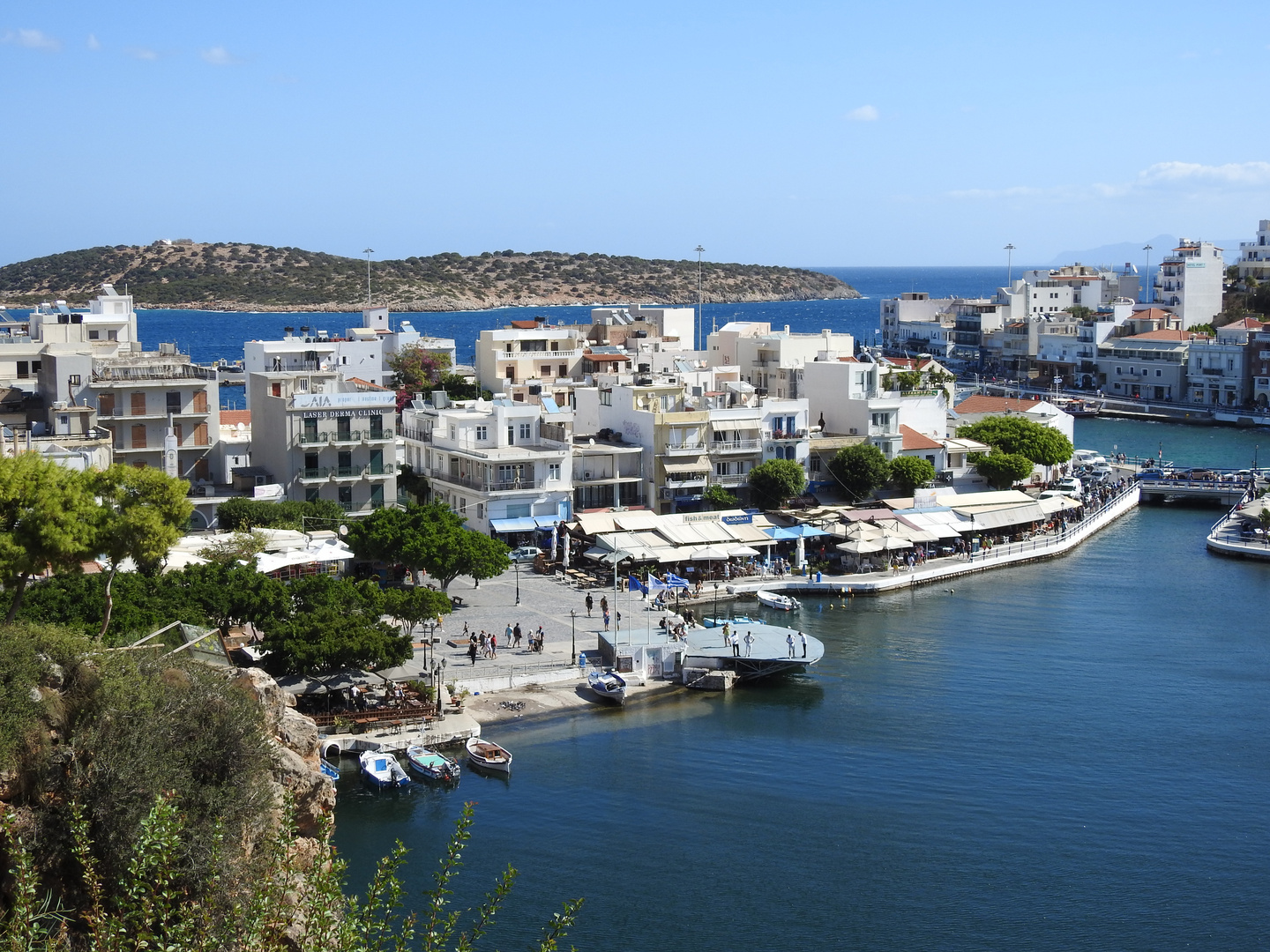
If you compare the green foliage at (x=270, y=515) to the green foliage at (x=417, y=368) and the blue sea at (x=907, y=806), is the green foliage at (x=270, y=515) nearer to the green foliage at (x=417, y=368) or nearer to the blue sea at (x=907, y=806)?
the blue sea at (x=907, y=806)

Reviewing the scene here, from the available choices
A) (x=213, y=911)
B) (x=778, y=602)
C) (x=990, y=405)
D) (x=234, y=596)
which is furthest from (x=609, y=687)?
(x=990, y=405)

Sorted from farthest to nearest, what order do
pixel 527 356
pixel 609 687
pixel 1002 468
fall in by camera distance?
1. pixel 527 356
2. pixel 1002 468
3. pixel 609 687

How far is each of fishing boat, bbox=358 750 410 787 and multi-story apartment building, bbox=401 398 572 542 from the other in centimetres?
2055

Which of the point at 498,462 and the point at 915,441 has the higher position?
the point at 498,462

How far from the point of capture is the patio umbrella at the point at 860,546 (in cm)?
5400

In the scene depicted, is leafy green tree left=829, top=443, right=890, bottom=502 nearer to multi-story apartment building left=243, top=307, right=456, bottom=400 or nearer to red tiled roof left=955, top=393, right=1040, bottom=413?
red tiled roof left=955, top=393, right=1040, bottom=413

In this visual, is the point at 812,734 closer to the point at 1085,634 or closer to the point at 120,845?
the point at 1085,634

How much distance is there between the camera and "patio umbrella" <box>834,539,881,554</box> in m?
54.0

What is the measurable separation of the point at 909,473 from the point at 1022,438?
32.5 ft

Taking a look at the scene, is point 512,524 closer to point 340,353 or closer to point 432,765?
point 432,765

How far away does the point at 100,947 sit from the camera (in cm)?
1382

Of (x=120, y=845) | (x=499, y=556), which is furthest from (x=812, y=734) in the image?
(x=120, y=845)

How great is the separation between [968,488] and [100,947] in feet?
184

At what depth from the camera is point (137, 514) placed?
3047 centimetres
